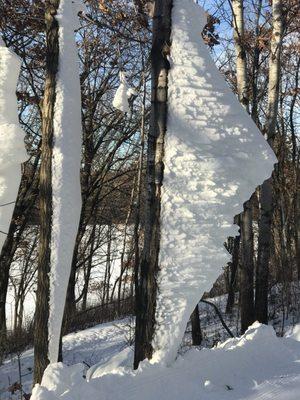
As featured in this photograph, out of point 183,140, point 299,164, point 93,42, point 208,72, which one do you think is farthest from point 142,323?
point 299,164

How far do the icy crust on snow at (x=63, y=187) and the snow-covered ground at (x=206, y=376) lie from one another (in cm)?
71

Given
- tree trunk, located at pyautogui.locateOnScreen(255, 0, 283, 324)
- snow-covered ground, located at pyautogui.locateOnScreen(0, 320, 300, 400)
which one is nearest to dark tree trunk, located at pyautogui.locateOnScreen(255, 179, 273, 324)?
tree trunk, located at pyautogui.locateOnScreen(255, 0, 283, 324)

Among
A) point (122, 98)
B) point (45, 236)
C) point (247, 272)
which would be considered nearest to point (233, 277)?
point (247, 272)

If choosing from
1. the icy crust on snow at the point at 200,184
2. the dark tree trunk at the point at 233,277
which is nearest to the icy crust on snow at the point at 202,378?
the icy crust on snow at the point at 200,184

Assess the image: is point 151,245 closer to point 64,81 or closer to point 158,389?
point 158,389

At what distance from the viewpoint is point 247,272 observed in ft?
24.3

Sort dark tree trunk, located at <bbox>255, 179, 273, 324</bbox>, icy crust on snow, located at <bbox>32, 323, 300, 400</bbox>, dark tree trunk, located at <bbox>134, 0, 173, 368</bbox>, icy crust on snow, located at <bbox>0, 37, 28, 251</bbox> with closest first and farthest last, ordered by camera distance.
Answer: icy crust on snow, located at <bbox>32, 323, 300, 400</bbox>, dark tree trunk, located at <bbox>134, 0, 173, 368</bbox>, icy crust on snow, located at <bbox>0, 37, 28, 251</bbox>, dark tree trunk, located at <bbox>255, 179, 273, 324</bbox>

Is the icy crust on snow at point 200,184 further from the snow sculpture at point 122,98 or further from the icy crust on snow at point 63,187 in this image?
the snow sculpture at point 122,98

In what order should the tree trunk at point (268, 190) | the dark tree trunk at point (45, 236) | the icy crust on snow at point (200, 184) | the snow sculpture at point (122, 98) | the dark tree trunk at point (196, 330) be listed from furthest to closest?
the dark tree trunk at point (196, 330), the tree trunk at point (268, 190), the snow sculpture at point (122, 98), the dark tree trunk at point (45, 236), the icy crust on snow at point (200, 184)

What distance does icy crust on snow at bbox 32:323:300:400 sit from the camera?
2.77 m

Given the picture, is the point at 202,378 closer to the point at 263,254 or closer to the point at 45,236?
the point at 45,236

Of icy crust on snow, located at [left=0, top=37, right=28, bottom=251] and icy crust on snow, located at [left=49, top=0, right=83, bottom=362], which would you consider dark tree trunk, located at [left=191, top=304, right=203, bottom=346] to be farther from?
icy crust on snow, located at [left=0, top=37, right=28, bottom=251]

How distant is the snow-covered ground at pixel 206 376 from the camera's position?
110 inches

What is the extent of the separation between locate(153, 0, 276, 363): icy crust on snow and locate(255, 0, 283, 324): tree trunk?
3.55 metres
